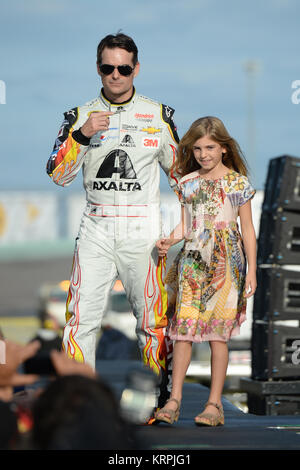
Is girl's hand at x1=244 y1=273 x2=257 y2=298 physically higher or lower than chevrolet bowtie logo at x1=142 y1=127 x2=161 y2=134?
lower

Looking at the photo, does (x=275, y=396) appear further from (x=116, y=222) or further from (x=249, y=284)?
(x=116, y=222)

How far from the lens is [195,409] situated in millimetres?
4703

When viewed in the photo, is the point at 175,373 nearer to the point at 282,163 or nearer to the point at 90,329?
the point at 90,329

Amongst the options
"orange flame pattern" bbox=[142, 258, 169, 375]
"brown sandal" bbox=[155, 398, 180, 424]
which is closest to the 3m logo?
A: "orange flame pattern" bbox=[142, 258, 169, 375]

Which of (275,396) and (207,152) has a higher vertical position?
(207,152)

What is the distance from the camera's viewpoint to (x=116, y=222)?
3.99m

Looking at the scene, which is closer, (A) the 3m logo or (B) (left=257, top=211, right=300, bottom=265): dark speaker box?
(A) the 3m logo

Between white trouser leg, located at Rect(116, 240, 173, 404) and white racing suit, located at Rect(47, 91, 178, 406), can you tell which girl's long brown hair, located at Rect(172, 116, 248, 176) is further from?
white trouser leg, located at Rect(116, 240, 173, 404)

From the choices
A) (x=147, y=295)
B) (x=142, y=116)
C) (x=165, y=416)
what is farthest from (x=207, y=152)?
(x=165, y=416)

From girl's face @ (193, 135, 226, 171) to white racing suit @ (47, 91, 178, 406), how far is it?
221 mm

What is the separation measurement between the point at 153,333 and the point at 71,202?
24.7 metres

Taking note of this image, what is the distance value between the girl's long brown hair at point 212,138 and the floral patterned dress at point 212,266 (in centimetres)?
12

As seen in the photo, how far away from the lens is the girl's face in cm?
396

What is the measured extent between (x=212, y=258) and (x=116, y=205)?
570mm
